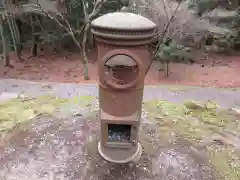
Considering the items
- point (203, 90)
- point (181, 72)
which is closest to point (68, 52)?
point (181, 72)

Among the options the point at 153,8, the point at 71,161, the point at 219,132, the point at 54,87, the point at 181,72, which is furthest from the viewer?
the point at 181,72

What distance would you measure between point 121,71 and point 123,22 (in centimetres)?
58

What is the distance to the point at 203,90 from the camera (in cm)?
637

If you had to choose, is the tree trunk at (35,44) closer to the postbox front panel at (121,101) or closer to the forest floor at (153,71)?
the forest floor at (153,71)

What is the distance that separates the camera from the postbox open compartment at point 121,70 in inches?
120

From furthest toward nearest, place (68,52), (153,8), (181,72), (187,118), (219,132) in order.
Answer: (68,52), (181,72), (153,8), (187,118), (219,132)

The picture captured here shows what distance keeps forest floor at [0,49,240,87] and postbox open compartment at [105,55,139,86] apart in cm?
521

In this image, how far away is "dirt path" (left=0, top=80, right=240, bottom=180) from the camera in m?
3.46

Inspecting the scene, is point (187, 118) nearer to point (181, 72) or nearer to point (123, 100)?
point (123, 100)

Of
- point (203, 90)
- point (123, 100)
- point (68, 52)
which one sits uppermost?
point (123, 100)

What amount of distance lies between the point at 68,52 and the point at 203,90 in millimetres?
7810

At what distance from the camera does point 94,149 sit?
12.8 ft

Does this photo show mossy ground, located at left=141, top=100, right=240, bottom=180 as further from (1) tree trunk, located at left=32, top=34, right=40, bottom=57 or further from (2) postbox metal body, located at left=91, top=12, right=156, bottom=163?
(1) tree trunk, located at left=32, top=34, right=40, bottom=57

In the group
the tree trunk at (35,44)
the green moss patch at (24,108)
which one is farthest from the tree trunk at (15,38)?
the green moss patch at (24,108)
